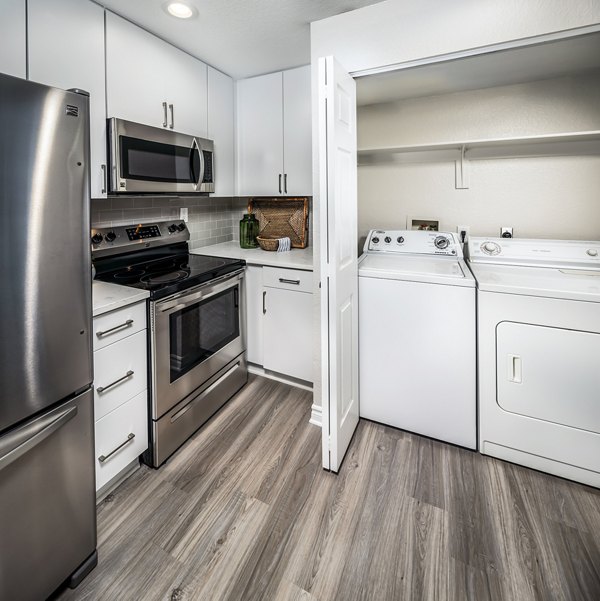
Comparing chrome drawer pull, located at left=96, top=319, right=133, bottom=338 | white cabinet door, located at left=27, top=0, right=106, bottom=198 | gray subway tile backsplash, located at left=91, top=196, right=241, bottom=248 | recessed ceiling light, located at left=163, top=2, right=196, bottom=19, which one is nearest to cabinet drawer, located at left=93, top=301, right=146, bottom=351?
chrome drawer pull, located at left=96, top=319, right=133, bottom=338

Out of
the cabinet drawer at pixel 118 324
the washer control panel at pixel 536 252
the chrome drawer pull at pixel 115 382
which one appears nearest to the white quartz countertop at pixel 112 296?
the cabinet drawer at pixel 118 324

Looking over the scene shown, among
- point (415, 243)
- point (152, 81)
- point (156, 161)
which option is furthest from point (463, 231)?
point (152, 81)

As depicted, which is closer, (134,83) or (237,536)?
(237,536)

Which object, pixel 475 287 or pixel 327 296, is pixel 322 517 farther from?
pixel 475 287

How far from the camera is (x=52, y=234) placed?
1034mm

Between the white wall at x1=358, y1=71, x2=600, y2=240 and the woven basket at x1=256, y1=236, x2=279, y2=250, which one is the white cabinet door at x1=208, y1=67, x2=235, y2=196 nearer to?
the woven basket at x1=256, y1=236, x2=279, y2=250

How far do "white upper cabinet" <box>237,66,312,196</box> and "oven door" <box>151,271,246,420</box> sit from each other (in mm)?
809

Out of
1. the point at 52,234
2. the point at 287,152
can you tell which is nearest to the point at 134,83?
the point at 287,152

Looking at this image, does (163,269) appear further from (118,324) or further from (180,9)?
(180,9)

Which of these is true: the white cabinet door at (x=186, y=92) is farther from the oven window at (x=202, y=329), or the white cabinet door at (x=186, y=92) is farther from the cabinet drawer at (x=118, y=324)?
the cabinet drawer at (x=118, y=324)

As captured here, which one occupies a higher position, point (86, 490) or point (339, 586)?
point (86, 490)

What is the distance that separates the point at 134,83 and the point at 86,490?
1.98 metres

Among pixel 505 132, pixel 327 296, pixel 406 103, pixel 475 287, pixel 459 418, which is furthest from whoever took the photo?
pixel 406 103

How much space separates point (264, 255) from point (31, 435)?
1.86 metres
